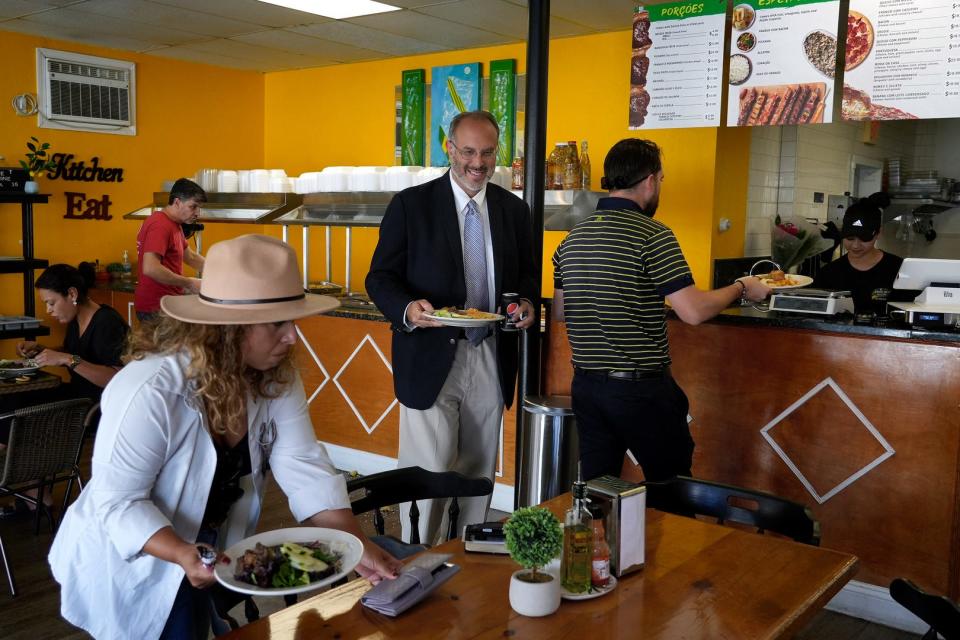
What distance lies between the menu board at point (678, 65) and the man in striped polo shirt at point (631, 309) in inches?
72.4

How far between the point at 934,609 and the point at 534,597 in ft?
2.31

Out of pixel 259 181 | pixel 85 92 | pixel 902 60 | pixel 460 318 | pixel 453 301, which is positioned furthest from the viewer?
pixel 85 92

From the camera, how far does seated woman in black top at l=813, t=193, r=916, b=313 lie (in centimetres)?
479

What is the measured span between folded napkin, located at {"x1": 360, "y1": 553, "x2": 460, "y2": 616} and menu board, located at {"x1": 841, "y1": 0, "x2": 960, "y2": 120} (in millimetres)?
3381

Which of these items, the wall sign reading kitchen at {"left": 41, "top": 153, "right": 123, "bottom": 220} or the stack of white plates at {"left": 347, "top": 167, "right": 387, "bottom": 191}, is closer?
the stack of white plates at {"left": 347, "top": 167, "right": 387, "bottom": 191}

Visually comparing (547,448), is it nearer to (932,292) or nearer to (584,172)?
(932,292)

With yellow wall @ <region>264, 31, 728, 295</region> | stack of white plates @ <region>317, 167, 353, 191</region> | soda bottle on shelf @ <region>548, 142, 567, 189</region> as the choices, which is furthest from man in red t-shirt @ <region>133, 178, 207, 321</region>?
soda bottle on shelf @ <region>548, 142, 567, 189</region>

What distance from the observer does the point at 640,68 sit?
497 cm

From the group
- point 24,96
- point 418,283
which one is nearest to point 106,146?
point 24,96

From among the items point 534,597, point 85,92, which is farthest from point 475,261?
point 85,92

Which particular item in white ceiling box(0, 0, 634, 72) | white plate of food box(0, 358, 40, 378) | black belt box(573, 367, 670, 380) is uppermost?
white ceiling box(0, 0, 634, 72)

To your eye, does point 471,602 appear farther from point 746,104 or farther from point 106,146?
point 106,146

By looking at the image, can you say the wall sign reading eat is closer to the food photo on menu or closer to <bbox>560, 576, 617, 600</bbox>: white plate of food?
the food photo on menu

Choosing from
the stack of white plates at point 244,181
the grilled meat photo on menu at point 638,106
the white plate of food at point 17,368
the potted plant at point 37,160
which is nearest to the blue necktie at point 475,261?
the grilled meat photo on menu at point 638,106
